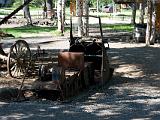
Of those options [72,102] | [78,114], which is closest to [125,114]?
[78,114]

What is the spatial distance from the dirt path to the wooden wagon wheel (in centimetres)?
324

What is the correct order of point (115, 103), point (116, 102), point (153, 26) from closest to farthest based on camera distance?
point (115, 103) < point (116, 102) < point (153, 26)

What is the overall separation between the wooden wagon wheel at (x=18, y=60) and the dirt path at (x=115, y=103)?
10.6 ft

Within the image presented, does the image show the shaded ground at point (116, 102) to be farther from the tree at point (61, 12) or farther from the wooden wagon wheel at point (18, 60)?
the tree at point (61, 12)

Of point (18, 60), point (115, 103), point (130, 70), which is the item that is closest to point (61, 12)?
point (130, 70)

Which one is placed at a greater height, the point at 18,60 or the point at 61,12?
the point at 61,12

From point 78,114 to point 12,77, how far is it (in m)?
6.56

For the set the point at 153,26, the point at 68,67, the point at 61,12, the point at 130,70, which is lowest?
the point at 130,70

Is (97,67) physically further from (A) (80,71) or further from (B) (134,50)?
(B) (134,50)

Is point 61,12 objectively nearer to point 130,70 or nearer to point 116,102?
point 130,70

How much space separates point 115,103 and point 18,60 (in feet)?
19.2

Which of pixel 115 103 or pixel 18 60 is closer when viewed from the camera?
pixel 115 103

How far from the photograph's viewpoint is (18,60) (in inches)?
670

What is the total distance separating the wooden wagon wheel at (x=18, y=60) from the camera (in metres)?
17.0
